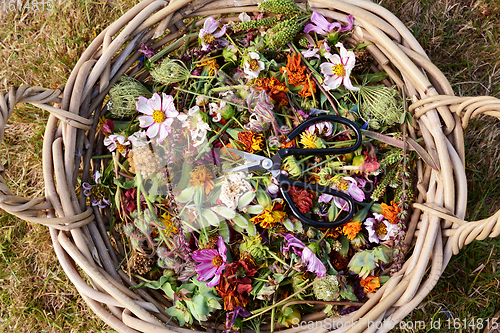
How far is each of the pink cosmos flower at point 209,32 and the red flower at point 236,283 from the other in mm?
922

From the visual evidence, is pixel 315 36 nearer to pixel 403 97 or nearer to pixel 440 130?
pixel 403 97

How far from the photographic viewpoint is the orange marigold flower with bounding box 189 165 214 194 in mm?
1458

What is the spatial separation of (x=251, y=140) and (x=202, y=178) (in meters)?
0.25

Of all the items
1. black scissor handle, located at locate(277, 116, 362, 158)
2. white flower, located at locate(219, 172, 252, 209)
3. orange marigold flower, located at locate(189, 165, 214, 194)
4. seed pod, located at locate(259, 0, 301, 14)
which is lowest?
white flower, located at locate(219, 172, 252, 209)

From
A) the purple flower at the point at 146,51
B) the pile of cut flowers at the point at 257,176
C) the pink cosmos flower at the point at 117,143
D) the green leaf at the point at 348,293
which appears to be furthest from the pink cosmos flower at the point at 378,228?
the purple flower at the point at 146,51

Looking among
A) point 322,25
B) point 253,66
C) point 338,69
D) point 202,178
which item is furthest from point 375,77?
point 202,178

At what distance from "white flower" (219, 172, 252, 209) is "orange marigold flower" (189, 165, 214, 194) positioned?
0.06 meters

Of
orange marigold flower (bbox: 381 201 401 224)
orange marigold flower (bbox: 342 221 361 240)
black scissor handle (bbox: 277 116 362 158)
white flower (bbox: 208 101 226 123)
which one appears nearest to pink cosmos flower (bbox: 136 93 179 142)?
white flower (bbox: 208 101 226 123)

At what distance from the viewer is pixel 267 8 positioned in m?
1.46

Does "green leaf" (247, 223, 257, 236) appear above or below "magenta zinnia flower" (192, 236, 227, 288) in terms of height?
above

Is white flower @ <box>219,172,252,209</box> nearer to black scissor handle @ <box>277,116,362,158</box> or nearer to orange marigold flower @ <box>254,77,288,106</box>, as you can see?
black scissor handle @ <box>277,116,362,158</box>

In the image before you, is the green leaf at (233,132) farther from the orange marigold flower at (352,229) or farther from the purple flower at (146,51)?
the orange marigold flower at (352,229)

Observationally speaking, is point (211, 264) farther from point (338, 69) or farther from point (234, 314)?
point (338, 69)

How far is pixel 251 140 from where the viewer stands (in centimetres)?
148
